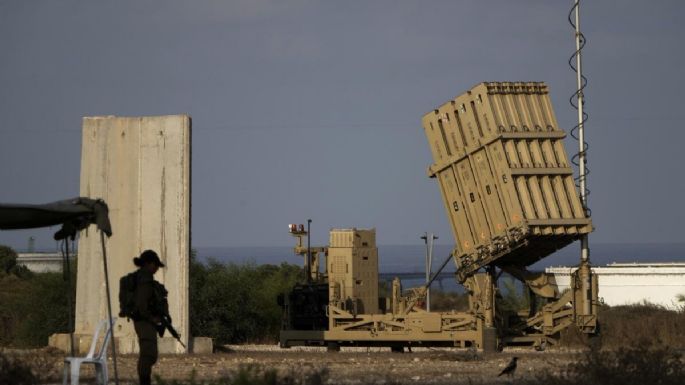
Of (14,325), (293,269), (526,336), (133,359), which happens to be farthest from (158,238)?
(293,269)

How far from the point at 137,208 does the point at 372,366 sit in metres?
5.75

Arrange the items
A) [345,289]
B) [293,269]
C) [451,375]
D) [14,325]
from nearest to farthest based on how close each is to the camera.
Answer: [451,375] < [345,289] < [14,325] < [293,269]

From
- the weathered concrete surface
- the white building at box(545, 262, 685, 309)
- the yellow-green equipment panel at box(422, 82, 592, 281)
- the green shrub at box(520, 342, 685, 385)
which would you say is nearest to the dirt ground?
the weathered concrete surface

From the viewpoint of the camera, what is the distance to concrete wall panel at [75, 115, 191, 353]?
76.6 ft

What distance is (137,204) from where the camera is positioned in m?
23.6

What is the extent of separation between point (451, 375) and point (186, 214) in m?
6.93

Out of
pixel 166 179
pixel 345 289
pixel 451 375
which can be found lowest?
pixel 451 375

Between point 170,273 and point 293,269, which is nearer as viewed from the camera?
point 170,273

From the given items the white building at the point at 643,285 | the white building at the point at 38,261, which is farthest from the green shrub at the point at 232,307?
the white building at the point at 38,261

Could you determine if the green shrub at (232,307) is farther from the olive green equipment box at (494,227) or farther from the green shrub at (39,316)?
the olive green equipment box at (494,227)

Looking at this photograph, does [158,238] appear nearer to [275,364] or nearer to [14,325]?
[275,364]

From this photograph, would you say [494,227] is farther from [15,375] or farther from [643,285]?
[643,285]

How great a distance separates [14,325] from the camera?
122ft

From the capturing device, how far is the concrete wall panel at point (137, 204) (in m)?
23.4
